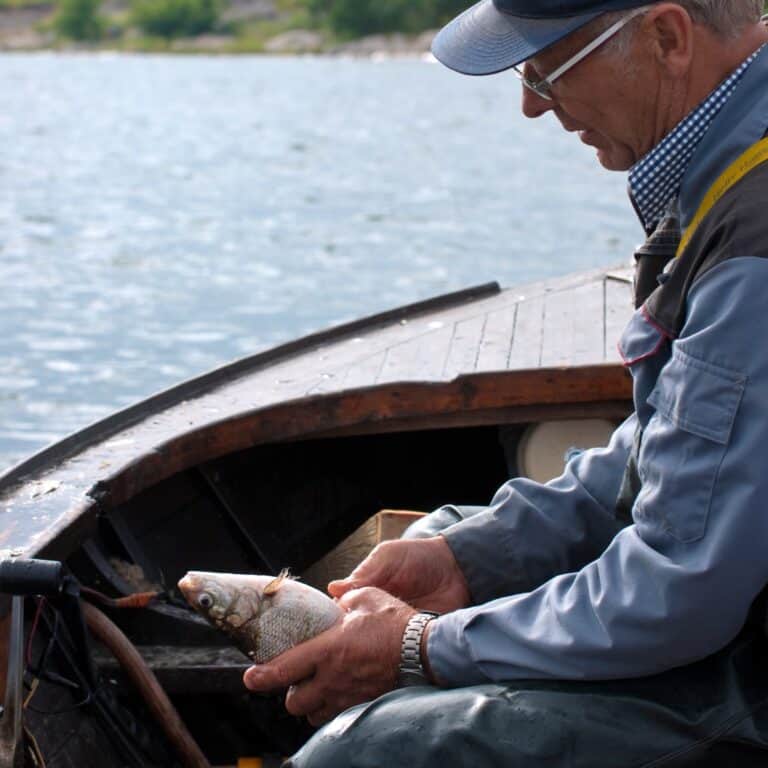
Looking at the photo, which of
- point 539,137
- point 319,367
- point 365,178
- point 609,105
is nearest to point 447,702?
point 609,105

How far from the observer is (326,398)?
12.0ft

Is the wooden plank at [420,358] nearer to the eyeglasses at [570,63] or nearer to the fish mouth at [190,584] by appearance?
the fish mouth at [190,584]

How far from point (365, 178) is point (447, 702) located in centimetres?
2475

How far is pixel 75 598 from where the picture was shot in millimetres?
2621

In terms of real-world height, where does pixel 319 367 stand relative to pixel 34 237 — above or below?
above

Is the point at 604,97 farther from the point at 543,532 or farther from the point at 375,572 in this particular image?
the point at 375,572

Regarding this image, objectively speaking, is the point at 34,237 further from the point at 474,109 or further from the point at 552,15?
the point at 474,109

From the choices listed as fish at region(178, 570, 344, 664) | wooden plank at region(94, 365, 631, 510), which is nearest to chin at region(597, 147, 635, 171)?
fish at region(178, 570, 344, 664)

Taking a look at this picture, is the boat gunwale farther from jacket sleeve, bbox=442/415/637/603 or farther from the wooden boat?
jacket sleeve, bbox=442/415/637/603

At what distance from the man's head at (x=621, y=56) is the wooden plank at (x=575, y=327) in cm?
164

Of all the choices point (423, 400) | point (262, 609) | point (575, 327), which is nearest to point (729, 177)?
point (262, 609)

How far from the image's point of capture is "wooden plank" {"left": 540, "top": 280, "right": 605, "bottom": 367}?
3.83 metres

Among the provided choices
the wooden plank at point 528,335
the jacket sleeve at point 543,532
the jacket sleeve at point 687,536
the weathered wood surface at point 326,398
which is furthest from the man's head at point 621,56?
the wooden plank at point 528,335

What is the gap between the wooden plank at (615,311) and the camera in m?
3.92
